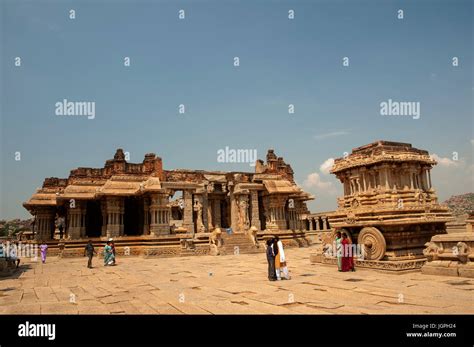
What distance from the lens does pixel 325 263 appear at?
13500mm

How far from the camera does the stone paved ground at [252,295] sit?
6418 millimetres

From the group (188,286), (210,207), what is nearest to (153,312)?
(188,286)

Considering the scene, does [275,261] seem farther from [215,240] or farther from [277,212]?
[277,212]

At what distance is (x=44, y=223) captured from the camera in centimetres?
2673

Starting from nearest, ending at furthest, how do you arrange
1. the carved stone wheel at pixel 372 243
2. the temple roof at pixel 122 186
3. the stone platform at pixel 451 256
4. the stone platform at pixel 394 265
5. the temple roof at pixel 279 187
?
1. the stone platform at pixel 451 256
2. the stone platform at pixel 394 265
3. the carved stone wheel at pixel 372 243
4. the temple roof at pixel 122 186
5. the temple roof at pixel 279 187

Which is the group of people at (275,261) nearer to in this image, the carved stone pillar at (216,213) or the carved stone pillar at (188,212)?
the carved stone pillar at (188,212)

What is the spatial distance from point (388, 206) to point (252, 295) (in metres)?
7.47

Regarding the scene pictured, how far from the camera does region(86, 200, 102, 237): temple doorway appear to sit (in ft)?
92.7

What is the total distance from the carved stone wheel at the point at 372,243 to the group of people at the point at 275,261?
348 cm

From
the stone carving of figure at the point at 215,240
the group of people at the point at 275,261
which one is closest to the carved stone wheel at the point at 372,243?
the group of people at the point at 275,261

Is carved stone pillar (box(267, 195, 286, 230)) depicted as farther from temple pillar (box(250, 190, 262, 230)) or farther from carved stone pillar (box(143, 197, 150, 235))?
carved stone pillar (box(143, 197, 150, 235))
